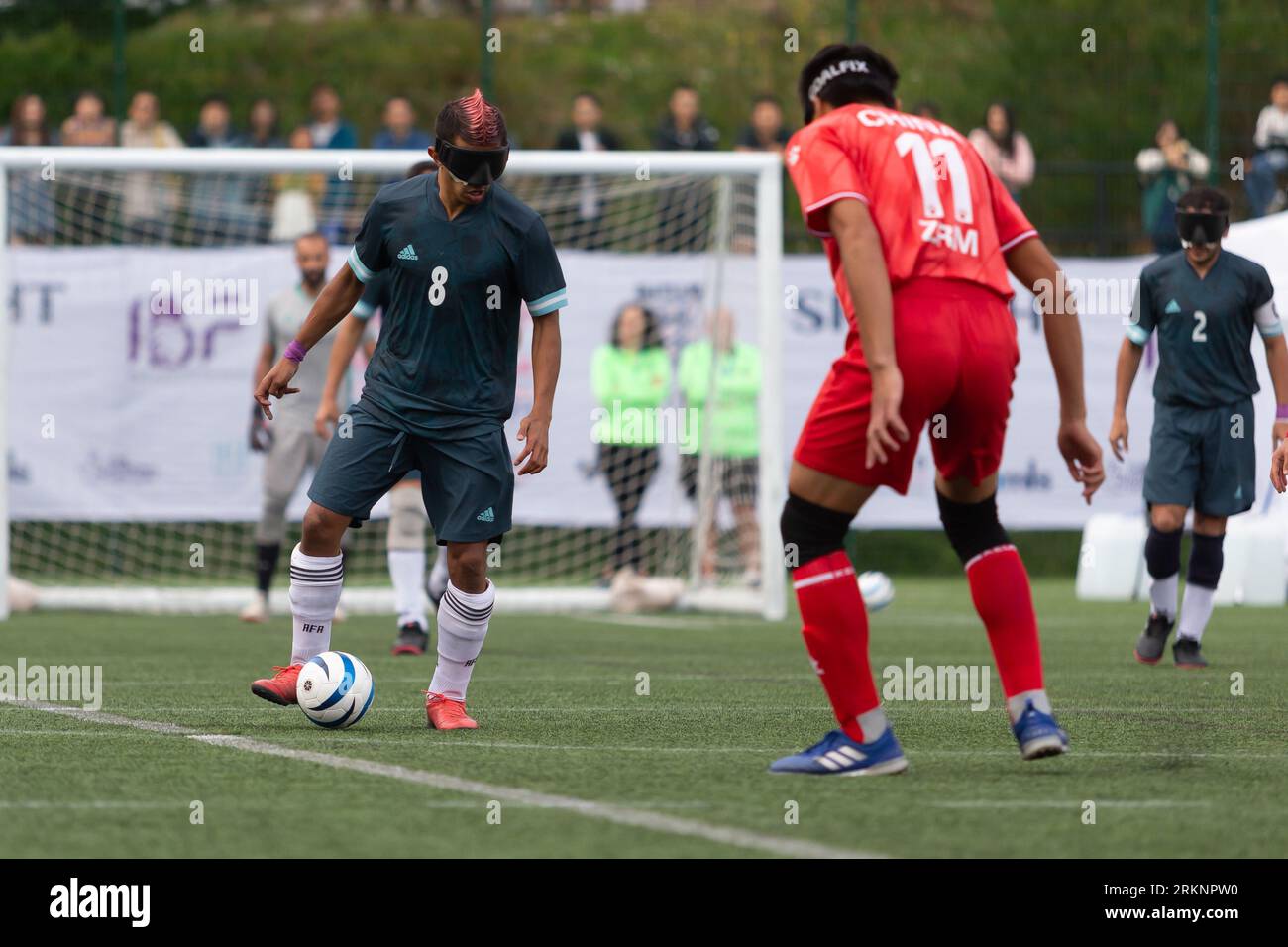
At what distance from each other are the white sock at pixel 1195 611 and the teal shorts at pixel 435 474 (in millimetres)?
4696

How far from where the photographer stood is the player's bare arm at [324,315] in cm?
711

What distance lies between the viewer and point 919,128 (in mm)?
5852

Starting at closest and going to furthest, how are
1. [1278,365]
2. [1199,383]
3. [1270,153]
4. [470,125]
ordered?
[470,125]
[1278,365]
[1199,383]
[1270,153]

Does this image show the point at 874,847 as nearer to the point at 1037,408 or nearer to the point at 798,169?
the point at 798,169

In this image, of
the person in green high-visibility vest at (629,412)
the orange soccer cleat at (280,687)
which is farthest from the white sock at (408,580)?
the person in green high-visibility vest at (629,412)

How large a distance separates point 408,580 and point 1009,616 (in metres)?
5.48

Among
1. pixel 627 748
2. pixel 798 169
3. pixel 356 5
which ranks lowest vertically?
pixel 627 748

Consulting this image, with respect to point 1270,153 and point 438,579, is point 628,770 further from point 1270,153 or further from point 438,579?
point 1270,153

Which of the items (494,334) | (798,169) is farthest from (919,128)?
(494,334)

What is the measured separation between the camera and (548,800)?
5.31m

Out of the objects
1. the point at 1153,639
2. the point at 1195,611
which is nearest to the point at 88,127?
the point at 1153,639

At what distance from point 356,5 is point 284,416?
20422 mm

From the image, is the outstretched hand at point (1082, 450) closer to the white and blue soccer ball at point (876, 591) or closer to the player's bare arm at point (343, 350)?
the player's bare arm at point (343, 350)
